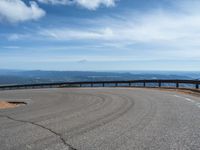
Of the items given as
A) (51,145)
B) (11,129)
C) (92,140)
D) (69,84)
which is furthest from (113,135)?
(69,84)

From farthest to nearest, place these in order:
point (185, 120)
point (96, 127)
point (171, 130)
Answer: point (185, 120) < point (96, 127) < point (171, 130)

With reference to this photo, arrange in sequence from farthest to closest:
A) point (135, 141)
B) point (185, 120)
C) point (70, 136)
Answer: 1. point (185, 120)
2. point (70, 136)
3. point (135, 141)

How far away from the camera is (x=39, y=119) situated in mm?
8781

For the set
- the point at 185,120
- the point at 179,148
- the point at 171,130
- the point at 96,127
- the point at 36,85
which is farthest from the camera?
the point at 36,85

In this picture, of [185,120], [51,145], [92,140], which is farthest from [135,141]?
[185,120]

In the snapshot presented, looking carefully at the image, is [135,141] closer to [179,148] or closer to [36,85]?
[179,148]

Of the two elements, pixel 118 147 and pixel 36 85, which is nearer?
pixel 118 147

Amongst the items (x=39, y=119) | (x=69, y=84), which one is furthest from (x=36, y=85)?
(x=39, y=119)

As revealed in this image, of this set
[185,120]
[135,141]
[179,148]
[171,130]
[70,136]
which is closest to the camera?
[179,148]

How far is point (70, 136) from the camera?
20.9 feet

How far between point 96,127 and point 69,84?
114 feet

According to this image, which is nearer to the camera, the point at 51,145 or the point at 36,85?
the point at 51,145

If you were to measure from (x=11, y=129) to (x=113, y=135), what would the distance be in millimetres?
2944

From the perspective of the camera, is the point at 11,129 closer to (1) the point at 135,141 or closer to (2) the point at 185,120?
(1) the point at 135,141
